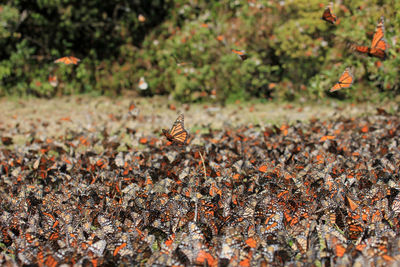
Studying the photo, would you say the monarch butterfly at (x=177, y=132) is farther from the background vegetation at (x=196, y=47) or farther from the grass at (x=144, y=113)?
the background vegetation at (x=196, y=47)

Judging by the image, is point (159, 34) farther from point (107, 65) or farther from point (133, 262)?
point (133, 262)

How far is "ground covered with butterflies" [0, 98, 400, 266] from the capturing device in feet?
6.72

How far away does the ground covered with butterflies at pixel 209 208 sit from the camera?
205 cm

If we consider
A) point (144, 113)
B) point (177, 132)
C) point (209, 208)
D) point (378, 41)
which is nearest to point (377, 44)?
point (378, 41)

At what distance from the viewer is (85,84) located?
36.2ft

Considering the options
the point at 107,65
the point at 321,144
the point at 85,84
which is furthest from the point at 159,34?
the point at 321,144

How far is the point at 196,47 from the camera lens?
30.0 feet

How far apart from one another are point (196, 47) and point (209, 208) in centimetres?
700

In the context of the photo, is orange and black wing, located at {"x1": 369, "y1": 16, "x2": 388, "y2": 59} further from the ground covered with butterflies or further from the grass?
the grass

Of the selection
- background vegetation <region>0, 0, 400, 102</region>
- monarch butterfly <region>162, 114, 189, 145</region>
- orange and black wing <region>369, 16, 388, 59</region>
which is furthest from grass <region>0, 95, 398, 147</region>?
monarch butterfly <region>162, 114, 189, 145</region>

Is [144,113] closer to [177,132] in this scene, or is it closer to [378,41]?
[378,41]

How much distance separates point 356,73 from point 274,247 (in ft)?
21.9

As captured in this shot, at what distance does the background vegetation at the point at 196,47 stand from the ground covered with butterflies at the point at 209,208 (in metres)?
4.65

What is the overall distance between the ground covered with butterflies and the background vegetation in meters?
4.65
